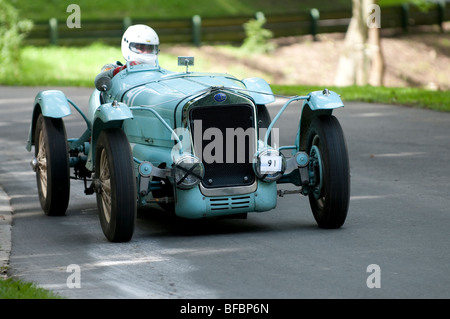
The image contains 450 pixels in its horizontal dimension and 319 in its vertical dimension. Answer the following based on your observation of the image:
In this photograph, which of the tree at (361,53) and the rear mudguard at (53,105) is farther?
the tree at (361,53)

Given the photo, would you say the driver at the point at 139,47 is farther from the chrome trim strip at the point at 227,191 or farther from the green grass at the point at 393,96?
the green grass at the point at 393,96

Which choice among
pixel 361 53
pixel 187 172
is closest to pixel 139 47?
pixel 187 172

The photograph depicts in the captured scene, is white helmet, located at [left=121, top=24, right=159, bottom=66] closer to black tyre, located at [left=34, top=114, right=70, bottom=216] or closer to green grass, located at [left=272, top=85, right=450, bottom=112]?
black tyre, located at [left=34, top=114, right=70, bottom=216]

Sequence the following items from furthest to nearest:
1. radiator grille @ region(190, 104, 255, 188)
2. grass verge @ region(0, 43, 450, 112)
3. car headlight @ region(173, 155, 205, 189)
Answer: grass verge @ region(0, 43, 450, 112), radiator grille @ region(190, 104, 255, 188), car headlight @ region(173, 155, 205, 189)

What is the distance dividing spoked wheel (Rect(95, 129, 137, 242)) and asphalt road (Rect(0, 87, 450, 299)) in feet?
0.48

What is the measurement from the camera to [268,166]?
8.05 metres

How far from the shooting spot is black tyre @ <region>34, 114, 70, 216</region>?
9055mm

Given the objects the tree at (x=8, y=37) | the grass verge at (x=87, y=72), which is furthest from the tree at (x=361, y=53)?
the tree at (x=8, y=37)

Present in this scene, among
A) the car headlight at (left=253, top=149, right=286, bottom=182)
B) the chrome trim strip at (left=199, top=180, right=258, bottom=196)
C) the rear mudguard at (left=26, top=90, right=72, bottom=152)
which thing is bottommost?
the chrome trim strip at (left=199, top=180, right=258, bottom=196)

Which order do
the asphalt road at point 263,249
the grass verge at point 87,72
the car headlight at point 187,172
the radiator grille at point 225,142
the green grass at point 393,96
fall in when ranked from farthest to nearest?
the grass verge at point 87,72, the green grass at point 393,96, the radiator grille at point 225,142, the car headlight at point 187,172, the asphalt road at point 263,249

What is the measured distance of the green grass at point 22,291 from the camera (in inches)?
242

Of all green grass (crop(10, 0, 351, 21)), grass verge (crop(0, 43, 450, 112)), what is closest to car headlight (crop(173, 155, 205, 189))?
grass verge (crop(0, 43, 450, 112))

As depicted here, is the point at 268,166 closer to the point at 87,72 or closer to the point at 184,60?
the point at 184,60

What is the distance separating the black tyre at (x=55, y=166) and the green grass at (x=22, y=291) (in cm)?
262
